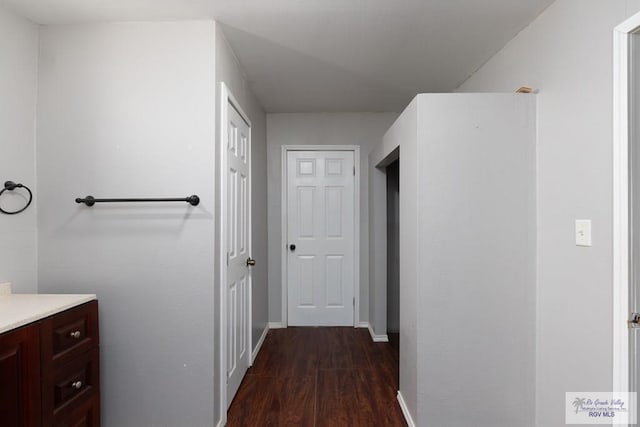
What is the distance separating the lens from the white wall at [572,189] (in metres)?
1.39

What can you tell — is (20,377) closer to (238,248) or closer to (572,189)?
(238,248)

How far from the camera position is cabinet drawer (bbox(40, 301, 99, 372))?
139cm

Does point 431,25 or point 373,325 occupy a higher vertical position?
point 431,25

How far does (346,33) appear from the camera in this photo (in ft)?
6.64

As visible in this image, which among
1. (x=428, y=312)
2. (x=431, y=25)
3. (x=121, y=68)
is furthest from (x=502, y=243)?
(x=121, y=68)

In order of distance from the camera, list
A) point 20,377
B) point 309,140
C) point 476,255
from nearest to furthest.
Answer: point 20,377, point 476,255, point 309,140

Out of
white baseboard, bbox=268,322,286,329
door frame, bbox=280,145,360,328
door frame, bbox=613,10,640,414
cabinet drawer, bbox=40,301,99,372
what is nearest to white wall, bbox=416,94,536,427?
door frame, bbox=613,10,640,414

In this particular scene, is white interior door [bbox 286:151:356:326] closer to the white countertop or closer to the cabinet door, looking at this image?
the white countertop

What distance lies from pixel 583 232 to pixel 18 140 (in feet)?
9.43

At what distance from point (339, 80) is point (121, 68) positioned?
1.58m

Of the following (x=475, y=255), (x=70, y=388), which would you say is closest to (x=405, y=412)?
(x=475, y=255)

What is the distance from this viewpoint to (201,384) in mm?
1825

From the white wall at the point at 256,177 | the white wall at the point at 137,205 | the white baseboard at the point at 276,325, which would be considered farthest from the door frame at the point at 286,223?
the white wall at the point at 137,205

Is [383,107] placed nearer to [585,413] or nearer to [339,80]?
[339,80]
